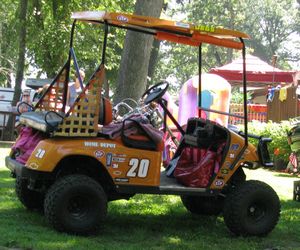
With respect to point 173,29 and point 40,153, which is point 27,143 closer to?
point 40,153

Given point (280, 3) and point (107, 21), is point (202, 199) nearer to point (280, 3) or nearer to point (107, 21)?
point (107, 21)

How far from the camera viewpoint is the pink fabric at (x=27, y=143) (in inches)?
235

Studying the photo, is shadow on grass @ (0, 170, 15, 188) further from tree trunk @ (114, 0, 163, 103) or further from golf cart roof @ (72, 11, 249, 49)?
golf cart roof @ (72, 11, 249, 49)

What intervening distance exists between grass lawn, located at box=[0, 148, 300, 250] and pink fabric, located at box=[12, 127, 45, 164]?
0.67m

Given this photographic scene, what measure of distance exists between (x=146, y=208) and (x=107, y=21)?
2.62 m

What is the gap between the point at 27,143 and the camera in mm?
6078

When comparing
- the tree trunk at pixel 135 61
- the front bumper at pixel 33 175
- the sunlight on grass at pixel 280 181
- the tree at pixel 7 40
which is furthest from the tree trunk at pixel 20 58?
the front bumper at pixel 33 175

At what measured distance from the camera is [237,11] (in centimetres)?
5628

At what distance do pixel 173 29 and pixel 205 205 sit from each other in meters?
2.22

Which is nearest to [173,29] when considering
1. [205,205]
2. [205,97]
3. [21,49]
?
[205,205]

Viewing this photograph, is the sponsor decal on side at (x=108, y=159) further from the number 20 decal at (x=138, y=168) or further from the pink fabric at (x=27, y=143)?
the pink fabric at (x=27, y=143)

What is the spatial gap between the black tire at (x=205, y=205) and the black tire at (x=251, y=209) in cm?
82

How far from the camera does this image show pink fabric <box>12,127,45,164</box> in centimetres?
596

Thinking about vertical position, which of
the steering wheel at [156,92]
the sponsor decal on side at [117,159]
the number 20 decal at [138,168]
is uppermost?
the steering wheel at [156,92]
